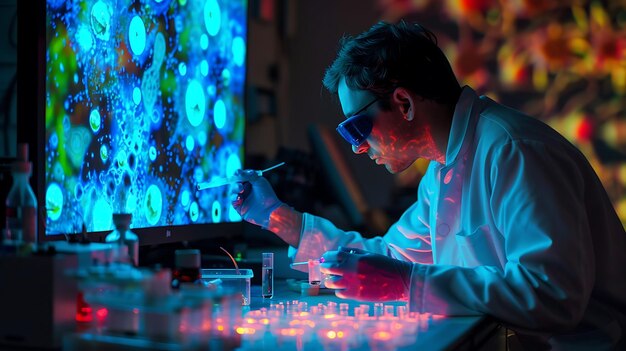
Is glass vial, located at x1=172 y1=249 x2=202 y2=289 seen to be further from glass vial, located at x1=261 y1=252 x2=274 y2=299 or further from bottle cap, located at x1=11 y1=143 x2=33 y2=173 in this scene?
glass vial, located at x1=261 y1=252 x2=274 y2=299

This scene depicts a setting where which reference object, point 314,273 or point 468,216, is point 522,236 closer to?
point 468,216

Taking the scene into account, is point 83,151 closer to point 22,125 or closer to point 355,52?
point 22,125

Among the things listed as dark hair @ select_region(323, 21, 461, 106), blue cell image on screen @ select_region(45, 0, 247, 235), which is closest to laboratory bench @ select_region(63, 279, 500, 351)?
blue cell image on screen @ select_region(45, 0, 247, 235)

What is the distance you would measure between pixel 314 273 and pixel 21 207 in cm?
75

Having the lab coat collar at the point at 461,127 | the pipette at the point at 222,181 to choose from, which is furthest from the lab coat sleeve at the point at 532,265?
→ the pipette at the point at 222,181

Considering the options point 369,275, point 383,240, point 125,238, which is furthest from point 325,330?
point 383,240

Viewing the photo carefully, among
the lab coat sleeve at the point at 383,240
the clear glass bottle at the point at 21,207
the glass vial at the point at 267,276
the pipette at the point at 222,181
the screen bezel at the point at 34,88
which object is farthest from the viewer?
the lab coat sleeve at the point at 383,240

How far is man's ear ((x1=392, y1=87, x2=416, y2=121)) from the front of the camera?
5.18ft

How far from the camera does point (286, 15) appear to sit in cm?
363

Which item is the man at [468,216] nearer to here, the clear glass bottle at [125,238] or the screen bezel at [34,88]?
the clear glass bottle at [125,238]

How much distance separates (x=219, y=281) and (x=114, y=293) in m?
0.50

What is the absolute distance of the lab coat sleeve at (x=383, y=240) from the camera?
1.83 meters

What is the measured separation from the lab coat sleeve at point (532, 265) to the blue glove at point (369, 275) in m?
0.04

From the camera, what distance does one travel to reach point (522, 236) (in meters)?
Answer: 1.31
